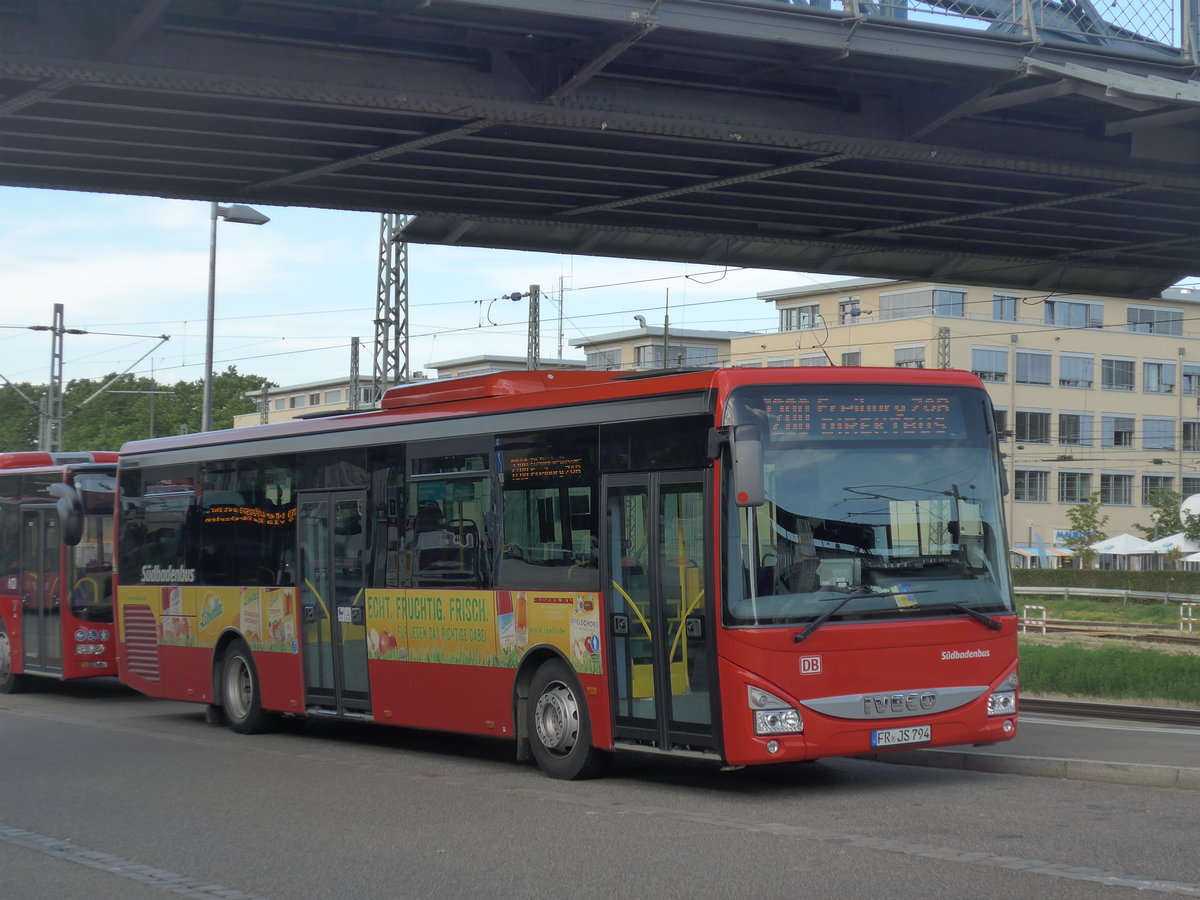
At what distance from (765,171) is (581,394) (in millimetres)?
5583

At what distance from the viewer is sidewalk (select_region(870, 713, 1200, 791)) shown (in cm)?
1115

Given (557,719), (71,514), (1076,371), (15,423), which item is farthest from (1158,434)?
(557,719)

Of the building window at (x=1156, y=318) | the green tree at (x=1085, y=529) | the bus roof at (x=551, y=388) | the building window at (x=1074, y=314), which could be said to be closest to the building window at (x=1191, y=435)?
the building window at (x=1156, y=318)

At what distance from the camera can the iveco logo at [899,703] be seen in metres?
10.9

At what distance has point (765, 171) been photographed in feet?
55.9

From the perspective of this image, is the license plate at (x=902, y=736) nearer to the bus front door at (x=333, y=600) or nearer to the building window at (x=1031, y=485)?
the bus front door at (x=333, y=600)

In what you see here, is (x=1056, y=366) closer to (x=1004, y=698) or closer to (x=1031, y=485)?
(x=1031, y=485)

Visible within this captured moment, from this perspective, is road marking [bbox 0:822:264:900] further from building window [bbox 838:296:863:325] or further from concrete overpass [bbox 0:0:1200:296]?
building window [bbox 838:296:863:325]

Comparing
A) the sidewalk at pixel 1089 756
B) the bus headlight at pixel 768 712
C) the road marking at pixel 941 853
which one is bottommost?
the road marking at pixel 941 853

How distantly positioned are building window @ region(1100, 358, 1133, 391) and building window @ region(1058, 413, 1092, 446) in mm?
2187

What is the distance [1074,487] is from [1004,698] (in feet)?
251

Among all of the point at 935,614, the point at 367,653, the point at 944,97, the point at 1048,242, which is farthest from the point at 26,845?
the point at 1048,242

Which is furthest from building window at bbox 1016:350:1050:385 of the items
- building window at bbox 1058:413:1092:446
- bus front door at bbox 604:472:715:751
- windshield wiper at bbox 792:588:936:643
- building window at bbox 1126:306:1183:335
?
windshield wiper at bbox 792:588:936:643

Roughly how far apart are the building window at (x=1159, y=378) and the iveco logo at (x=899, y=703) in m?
80.6
